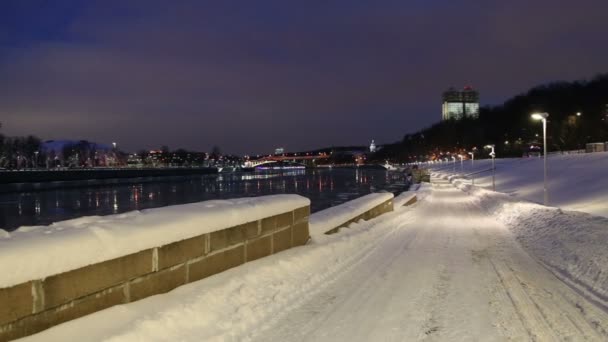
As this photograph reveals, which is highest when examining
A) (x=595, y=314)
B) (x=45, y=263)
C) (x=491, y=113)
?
(x=491, y=113)

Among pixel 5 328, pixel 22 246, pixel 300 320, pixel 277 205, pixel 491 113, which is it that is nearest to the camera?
pixel 5 328

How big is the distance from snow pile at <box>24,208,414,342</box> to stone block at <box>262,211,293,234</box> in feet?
1.72

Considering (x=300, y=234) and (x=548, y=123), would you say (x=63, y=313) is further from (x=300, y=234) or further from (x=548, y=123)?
(x=548, y=123)

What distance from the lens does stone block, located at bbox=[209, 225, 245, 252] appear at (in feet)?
26.2

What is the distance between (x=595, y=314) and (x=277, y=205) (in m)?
5.66

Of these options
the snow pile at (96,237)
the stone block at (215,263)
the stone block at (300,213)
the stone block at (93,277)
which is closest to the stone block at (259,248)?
the stone block at (215,263)

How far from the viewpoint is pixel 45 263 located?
5.10 m

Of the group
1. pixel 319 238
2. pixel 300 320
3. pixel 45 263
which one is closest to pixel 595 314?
pixel 300 320

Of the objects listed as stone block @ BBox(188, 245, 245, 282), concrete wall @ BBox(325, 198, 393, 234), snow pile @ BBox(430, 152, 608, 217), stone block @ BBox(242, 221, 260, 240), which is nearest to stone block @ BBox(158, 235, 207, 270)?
stone block @ BBox(188, 245, 245, 282)

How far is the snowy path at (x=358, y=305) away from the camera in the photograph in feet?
20.2

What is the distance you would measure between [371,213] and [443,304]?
41.2 ft

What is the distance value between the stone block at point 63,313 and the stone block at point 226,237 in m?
2.03

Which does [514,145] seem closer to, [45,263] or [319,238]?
[319,238]

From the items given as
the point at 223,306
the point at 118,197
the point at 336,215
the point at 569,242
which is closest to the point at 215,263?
the point at 223,306
